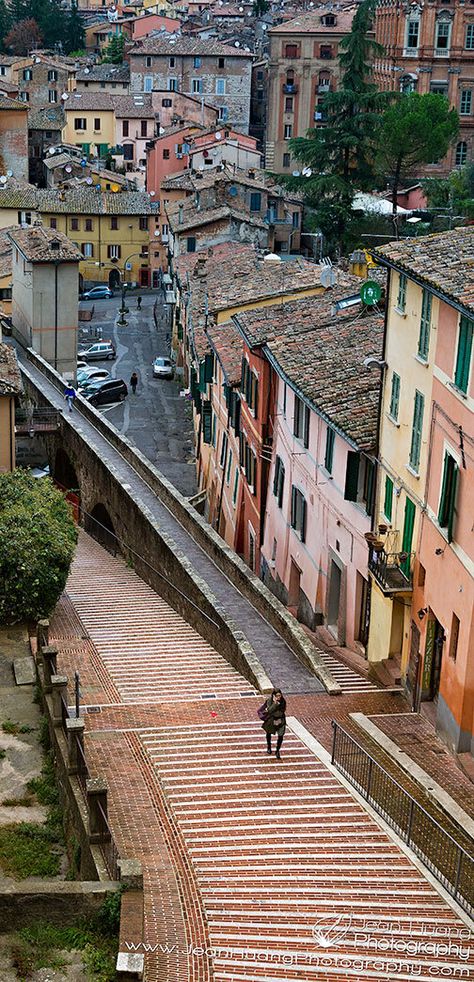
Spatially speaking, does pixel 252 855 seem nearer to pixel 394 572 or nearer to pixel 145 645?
pixel 394 572

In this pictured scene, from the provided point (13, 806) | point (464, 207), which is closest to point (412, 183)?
point (464, 207)

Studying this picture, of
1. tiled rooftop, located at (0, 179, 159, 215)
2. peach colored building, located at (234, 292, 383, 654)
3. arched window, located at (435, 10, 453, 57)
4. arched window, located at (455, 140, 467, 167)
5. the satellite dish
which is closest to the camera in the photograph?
peach colored building, located at (234, 292, 383, 654)

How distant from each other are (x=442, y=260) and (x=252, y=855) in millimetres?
12373

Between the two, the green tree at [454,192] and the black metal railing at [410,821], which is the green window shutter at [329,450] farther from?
the green tree at [454,192]

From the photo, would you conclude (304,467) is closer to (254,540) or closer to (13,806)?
(254,540)

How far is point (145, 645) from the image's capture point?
3169 cm

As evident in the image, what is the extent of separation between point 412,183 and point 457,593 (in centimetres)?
7810

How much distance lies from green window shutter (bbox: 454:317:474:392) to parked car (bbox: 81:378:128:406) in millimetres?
48877

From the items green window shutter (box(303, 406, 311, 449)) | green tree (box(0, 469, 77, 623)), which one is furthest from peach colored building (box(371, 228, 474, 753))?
green tree (box(0, 469, 77, 623))

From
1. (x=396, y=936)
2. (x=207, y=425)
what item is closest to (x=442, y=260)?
(x=396, y=936)

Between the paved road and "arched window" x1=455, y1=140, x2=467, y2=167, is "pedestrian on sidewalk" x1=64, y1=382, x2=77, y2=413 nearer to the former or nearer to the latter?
the paved road

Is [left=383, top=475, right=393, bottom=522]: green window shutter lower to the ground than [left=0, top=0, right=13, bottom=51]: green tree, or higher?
lower

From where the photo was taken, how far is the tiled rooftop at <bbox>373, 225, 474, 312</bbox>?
80.9ft

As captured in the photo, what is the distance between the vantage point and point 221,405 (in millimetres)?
50250
